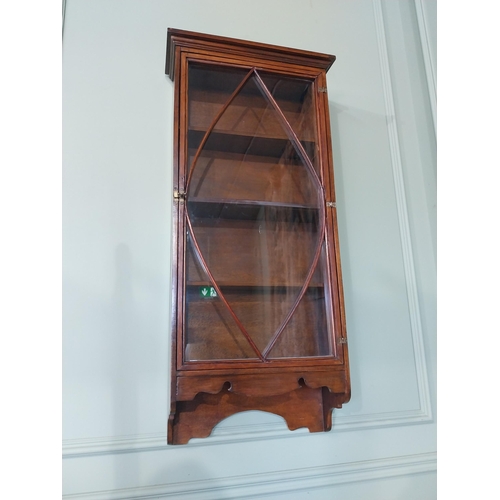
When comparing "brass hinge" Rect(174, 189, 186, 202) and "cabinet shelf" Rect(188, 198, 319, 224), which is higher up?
"brass hinge" Rect(174, 189, 186, 202)

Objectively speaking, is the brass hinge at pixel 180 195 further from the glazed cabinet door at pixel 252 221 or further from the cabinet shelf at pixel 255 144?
the cabinet shelf at pixel 255 144

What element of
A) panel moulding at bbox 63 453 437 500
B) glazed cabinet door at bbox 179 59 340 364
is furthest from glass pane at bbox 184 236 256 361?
panel moulding at bbox 63 453 437 500

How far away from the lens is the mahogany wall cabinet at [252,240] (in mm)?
651

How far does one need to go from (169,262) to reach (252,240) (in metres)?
0.18

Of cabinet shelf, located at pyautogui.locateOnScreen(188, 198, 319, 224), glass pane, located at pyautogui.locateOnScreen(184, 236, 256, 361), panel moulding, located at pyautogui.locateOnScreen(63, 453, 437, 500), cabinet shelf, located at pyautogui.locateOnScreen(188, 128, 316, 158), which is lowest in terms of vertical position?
panel moulding, located at pyautogui.locateOnScreen(63, 453, 437, 500)

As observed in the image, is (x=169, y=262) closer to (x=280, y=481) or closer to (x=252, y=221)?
(x=252, y=221)

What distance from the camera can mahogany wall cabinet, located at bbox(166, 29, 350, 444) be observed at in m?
0.65

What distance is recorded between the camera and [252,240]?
2.39ft

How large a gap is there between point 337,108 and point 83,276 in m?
0.71

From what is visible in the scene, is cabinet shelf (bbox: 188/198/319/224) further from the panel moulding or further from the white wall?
the panel moulding

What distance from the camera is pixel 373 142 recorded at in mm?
1005

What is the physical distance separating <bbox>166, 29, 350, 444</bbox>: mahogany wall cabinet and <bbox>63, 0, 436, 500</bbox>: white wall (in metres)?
0.08
